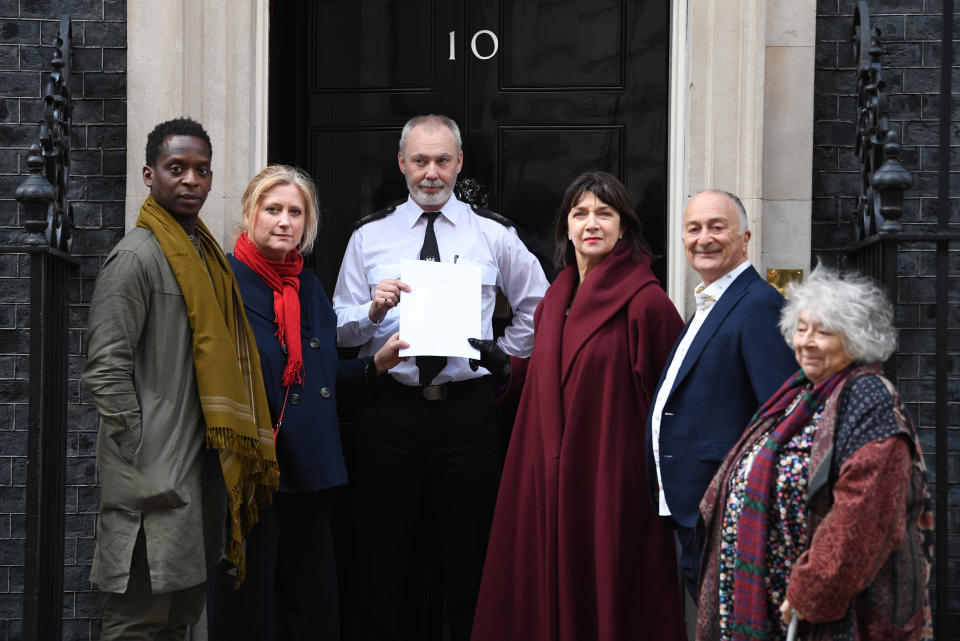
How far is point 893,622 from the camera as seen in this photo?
127 inches

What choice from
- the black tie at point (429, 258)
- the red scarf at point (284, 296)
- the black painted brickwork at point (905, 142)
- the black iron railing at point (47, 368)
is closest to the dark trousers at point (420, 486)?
the black tie at point (429, 258)

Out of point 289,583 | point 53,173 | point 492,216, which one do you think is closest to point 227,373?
point 289,583

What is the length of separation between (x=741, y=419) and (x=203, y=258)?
200 cm

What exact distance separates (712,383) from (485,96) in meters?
2.46

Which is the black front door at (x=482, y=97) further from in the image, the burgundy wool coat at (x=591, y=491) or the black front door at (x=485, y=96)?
the burgundy wool coat at (x=591, y=491)

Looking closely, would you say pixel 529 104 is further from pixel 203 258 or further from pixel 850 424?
pixel 850 424

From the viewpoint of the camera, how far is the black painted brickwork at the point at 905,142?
17.9ft

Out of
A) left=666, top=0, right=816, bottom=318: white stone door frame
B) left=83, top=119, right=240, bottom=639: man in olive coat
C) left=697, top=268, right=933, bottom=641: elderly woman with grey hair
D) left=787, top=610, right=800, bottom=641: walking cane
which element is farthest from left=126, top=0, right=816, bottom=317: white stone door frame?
Result: left=787, top=610, right=800, bottom=641: walking cane

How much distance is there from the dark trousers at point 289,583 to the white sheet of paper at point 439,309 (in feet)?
2.44

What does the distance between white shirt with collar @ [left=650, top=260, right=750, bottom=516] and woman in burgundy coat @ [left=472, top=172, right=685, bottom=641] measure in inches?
7.1

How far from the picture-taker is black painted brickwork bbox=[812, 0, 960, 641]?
5.46 meters

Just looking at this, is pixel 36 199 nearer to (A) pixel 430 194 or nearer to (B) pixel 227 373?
(B) pixel 227 373

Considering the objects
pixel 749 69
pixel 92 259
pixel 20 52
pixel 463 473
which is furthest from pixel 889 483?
pixel 20 52

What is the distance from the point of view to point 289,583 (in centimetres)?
458
